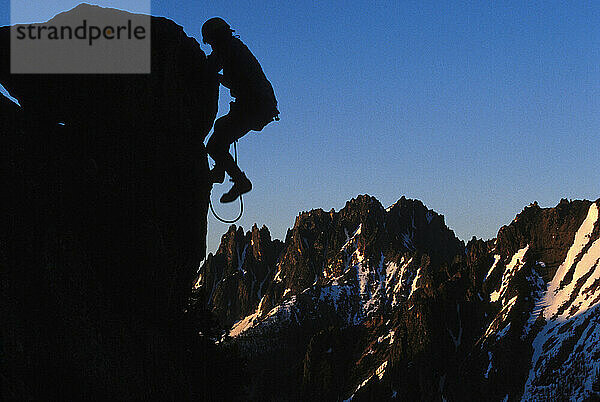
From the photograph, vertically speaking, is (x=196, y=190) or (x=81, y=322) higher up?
(x=196, y=190)

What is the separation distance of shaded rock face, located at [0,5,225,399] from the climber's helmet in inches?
24.4

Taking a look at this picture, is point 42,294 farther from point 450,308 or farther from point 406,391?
point 450,308

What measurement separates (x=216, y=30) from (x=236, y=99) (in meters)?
1.96

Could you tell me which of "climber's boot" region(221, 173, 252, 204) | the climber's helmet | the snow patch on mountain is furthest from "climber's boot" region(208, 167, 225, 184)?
the snow patch on mountain

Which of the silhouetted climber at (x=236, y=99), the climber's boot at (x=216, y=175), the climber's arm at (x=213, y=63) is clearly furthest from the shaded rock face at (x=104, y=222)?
the silhouetted climber at (x=236, y=99)

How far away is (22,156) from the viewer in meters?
11.5

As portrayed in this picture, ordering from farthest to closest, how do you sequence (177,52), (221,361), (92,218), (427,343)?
(427,343) < (221,361) < (177,52) < (92,218)

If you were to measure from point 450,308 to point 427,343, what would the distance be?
644 inches

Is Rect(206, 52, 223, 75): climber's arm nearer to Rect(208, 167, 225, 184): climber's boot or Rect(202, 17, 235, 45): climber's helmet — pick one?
Rect(202, 17, 235, 45): climber's helmet

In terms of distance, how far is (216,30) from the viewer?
15305 millimetres

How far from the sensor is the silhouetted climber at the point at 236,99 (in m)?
15.4

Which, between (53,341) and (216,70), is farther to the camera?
(216,70)

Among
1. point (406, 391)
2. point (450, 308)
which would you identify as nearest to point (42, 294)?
point (406, 391)

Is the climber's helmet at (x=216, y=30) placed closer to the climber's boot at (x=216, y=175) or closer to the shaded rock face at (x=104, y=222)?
the shaded rock face at (x=104, y=222)
